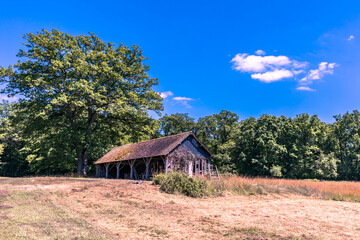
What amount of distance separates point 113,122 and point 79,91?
29.1 ft

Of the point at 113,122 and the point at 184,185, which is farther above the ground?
the point at 113,122

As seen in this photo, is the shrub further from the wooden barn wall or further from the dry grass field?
the wooden barn wall

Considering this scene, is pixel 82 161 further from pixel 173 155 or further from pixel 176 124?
pixel 176 124

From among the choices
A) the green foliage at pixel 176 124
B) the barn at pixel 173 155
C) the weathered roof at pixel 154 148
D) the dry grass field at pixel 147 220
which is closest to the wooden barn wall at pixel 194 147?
the barn at pixel 173 155

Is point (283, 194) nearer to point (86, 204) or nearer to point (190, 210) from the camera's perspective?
point (190, 210)

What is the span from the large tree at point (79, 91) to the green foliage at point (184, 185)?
15.2 metres

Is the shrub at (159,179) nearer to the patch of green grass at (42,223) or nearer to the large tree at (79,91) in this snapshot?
the patch of green grass at (42,223)

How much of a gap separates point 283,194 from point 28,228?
14967mm

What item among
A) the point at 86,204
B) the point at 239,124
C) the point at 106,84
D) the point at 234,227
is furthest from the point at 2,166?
the point at 234,227

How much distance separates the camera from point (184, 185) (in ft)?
46.6

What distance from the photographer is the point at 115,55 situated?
31844 millimetres

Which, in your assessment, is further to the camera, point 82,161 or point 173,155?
point 82,161

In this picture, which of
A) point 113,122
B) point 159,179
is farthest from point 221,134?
point 159,179

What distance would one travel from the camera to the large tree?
2648 cm
